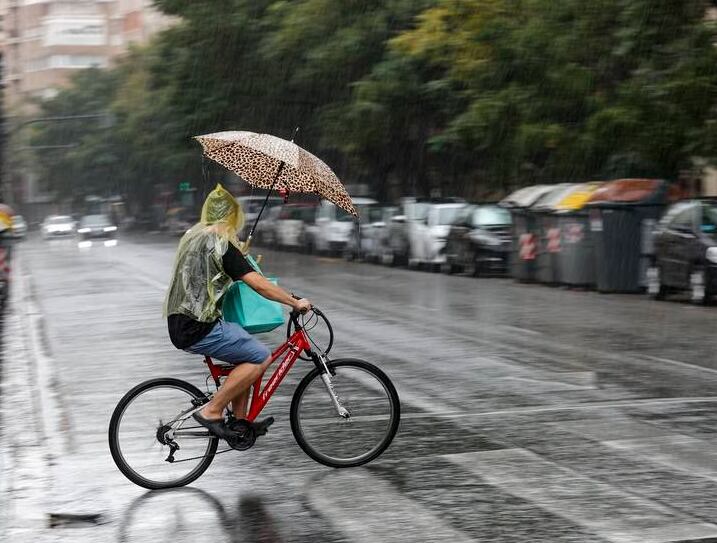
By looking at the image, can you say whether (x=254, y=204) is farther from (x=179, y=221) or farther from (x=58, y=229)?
(x=58, y=229)

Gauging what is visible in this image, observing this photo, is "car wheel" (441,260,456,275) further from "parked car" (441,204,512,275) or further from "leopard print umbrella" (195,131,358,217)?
"leopard print umbrella" (195,131,358,217)

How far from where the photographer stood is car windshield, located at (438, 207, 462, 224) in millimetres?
32281

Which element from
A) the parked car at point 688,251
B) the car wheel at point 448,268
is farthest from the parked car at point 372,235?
the parked car at point 688,251

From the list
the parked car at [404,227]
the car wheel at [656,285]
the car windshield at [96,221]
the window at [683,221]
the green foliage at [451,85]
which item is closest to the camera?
the window at [683,221]

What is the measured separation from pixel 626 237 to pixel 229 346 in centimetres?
1587

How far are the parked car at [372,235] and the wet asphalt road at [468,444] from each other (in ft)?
57.5

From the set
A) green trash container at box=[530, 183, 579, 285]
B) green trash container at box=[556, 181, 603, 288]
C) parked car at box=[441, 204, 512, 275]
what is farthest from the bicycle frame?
parked car at box=[441, 204, 512, 275]

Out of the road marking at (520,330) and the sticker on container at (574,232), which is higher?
the sticker on container at (574,232)

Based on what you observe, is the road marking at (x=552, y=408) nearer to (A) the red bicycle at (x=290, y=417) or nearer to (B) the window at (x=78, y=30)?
(A) the red bicycle at (x=290, y=417)

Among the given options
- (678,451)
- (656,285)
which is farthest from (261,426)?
(656,285)

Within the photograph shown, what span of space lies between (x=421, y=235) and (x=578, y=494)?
25.7 metres

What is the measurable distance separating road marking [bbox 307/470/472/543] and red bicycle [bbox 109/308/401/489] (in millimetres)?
266

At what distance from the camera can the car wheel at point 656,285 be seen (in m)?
21.1

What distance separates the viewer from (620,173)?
30453 mm
